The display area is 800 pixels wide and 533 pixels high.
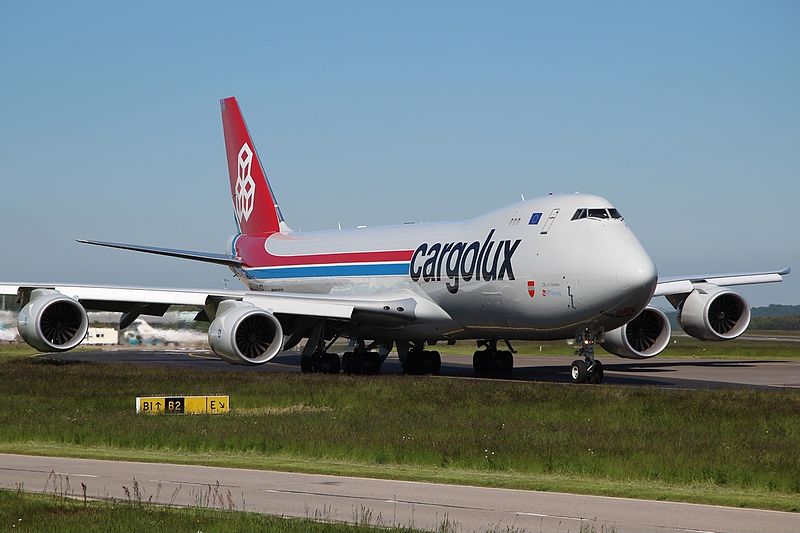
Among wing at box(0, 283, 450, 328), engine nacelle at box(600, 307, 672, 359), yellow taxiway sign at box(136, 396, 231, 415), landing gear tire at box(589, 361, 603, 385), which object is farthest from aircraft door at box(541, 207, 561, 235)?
yellow taxiway sign at box(136, 396, 231, 415)

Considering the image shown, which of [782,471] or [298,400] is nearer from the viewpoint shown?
[782,471]

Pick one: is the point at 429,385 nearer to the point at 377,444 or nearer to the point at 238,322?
the point at 238,322

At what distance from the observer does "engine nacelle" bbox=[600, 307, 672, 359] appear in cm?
4100

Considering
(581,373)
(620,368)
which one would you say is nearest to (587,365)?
(581,373)

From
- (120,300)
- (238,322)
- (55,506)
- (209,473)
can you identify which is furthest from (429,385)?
(55,506)

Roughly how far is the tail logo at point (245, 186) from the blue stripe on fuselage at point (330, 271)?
143 inches

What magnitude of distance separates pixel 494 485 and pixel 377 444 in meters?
4.42

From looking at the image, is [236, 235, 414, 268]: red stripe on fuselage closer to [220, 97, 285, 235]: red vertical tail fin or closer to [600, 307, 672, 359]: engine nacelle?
→ [220, 97, 285, 235]: red vertical tail fin

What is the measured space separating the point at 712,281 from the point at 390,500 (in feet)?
108

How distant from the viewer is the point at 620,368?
47438 mm

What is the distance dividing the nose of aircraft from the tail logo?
81.5 ft

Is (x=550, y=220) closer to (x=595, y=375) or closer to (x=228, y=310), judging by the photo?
(x=595, y=375)

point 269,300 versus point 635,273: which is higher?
point 635,273

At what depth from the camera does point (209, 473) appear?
18266 millimetres
